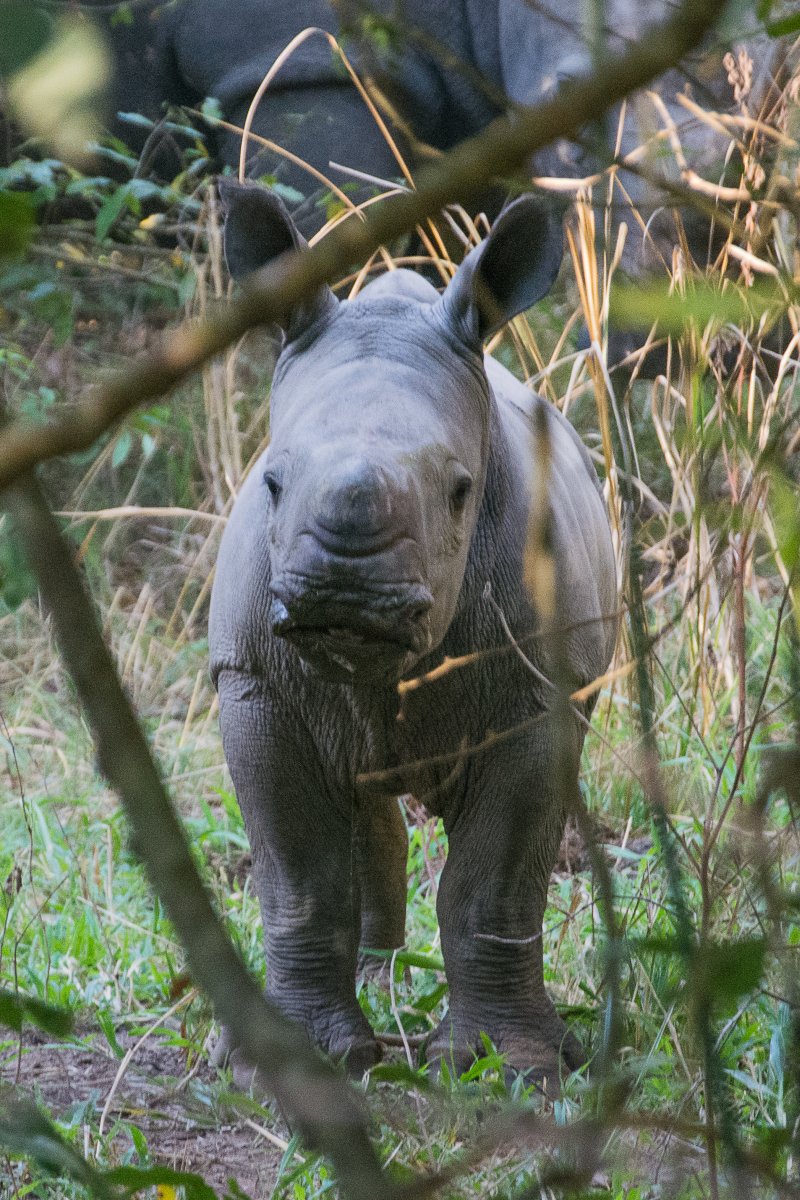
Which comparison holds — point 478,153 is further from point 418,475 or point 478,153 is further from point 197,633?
point 197,633

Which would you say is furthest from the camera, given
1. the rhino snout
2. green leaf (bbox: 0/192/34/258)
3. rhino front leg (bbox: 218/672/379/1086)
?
rhino front leg (bbox: 218/672/379/1086)

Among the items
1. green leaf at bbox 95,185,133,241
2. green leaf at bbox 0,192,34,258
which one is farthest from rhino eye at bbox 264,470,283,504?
green leaf at bbox 95,185,133,241

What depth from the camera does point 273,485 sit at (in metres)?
3.02

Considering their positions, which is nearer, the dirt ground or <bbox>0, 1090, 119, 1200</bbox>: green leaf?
<bbox>0, 1090, 119, 1200</bbox>: green leaf

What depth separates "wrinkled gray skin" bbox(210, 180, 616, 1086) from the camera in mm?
3076

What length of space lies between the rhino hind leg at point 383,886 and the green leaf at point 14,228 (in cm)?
334

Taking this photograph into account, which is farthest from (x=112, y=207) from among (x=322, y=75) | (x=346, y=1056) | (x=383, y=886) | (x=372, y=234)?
(x=372, y=234)

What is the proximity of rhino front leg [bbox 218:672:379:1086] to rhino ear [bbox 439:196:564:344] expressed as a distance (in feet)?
2.97

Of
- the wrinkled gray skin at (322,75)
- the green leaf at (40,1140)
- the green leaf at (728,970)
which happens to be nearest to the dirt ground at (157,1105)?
the green leaf at (40,1140)

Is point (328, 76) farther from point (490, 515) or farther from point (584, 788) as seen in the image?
point (490, 515)

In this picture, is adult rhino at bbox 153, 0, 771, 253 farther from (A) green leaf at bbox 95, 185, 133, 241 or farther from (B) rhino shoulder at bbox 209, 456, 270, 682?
(B) rhino shoulder at bbox 209, 456, 270, 682

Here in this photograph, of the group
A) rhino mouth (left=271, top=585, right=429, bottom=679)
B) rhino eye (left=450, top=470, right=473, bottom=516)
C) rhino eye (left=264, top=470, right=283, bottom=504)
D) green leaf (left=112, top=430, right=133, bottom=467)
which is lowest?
green leaf (left=112, top=430, right=133, bottom=467)

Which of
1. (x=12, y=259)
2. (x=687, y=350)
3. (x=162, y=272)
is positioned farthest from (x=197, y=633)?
(x=12, y=259)

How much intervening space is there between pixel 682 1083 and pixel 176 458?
5.34 meters
